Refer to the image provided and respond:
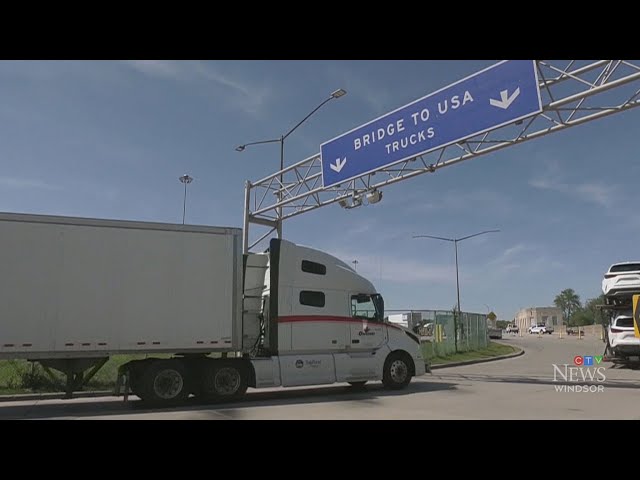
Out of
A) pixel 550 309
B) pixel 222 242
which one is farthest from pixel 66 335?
pixel 550 309

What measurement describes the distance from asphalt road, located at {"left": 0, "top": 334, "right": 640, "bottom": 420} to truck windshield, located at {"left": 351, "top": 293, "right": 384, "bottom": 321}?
2.00 metres

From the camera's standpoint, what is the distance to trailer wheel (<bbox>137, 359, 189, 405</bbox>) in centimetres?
1138

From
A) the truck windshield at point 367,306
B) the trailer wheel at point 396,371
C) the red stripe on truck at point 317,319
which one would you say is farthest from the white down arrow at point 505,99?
the trailer wheel at point 396,371

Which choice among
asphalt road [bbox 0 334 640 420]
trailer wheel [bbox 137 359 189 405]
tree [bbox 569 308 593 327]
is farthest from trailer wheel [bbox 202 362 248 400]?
tree [bbox 569 308 593 327]

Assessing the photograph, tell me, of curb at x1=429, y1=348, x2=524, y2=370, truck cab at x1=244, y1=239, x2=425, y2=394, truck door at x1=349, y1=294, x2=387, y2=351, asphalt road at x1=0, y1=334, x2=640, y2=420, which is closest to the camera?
asphalt road at x1=0, y1=334, x2=640, y2=420

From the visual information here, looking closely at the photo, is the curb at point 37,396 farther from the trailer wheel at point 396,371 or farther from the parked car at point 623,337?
the parked car at point 623,337

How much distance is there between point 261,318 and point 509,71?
8266 mm

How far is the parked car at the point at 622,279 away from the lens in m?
17.8

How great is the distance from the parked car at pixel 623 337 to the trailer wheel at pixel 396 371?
28.2ft

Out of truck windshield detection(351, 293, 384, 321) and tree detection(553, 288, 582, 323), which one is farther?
tree detection(553, 288, 582, 323)

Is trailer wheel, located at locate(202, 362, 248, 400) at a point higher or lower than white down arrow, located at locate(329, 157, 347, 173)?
lower

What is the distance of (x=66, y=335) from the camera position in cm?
1073

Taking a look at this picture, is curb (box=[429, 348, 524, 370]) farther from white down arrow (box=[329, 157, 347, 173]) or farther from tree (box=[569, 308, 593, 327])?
tree (box=[569, 308, 593, 327])
